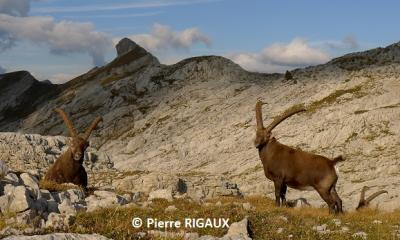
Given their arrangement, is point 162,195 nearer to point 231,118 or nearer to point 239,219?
point 239,219

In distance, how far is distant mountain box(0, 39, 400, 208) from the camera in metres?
51.7

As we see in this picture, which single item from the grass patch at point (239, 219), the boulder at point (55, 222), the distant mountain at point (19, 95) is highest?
the distant mountain at point (19, 95)

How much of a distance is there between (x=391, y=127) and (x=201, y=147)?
24440 mm

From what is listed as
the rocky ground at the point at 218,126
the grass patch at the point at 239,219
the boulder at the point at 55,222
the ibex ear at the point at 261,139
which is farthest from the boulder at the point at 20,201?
the rocky ground at the point at 218,126

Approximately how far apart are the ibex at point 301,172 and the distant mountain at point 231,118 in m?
13.5

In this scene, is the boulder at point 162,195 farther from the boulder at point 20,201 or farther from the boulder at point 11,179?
the boulder at point 20,201

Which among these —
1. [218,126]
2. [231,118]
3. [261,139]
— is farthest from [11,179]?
[231,118]

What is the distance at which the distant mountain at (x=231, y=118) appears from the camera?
51688 mm

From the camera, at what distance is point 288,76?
77.3 meters

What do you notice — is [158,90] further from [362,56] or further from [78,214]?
[78,214]

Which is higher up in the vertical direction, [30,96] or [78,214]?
[30,96]

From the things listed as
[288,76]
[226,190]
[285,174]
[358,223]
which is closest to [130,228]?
[358,223]

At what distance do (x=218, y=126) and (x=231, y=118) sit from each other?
2486mm

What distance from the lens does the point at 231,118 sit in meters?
71.5
